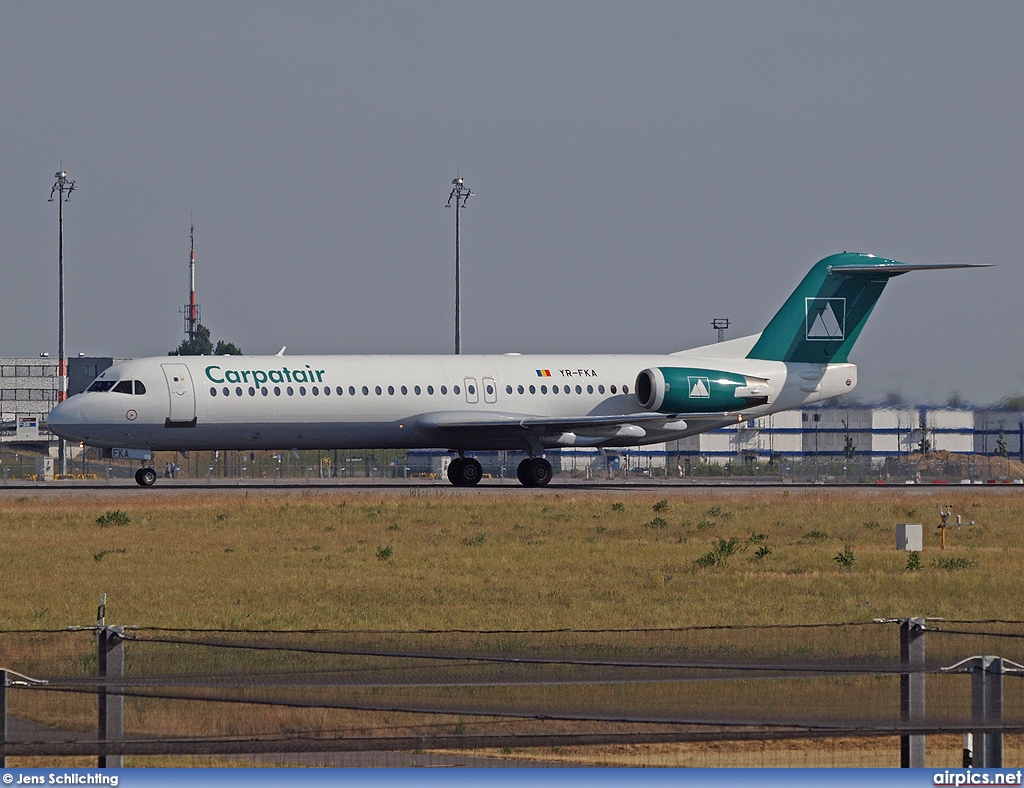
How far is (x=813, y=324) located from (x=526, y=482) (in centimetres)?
1175

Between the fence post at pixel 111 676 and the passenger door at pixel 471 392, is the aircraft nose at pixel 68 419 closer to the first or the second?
the passenger door at pixel 471 392

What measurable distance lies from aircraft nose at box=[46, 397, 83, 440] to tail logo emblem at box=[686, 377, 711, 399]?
19.1m

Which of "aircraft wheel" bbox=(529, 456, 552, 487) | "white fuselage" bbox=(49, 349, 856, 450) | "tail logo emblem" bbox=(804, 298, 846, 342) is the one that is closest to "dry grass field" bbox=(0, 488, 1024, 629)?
"white fuselage" bbox=(49, 349, 856, 450)

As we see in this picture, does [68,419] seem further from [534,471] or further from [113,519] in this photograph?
[534,471]

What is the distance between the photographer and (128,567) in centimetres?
2631

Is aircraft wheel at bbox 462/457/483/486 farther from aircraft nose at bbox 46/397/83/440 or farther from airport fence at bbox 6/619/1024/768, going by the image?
airport fence at bbox 6/619/1024/768

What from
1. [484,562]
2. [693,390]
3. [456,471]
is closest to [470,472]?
[456,471]

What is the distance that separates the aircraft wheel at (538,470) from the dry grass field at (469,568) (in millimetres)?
6230

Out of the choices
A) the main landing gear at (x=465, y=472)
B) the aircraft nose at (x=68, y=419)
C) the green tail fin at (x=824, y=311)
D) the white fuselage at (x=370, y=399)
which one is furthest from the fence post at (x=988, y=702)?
the green tail fin at (x=824, y=311)

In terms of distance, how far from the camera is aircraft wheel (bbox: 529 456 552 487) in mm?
49812

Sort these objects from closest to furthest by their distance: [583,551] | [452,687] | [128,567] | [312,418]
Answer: [452,687] < [128,567] < [583,551] < [312,418]

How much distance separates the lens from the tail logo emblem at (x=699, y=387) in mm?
49188

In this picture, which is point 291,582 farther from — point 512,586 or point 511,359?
point 511,359

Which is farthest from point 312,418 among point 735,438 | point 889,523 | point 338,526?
point 735,438
